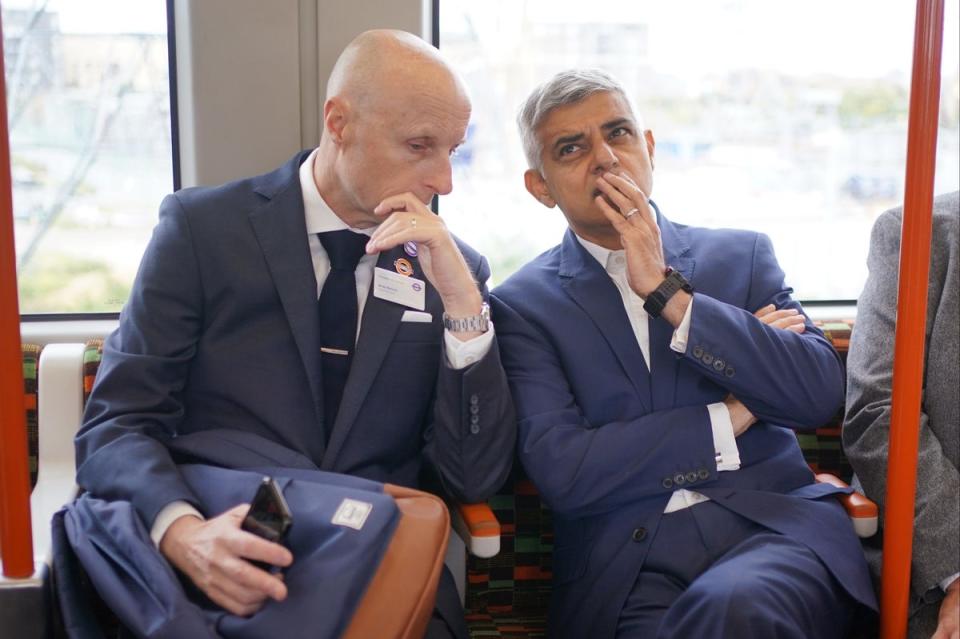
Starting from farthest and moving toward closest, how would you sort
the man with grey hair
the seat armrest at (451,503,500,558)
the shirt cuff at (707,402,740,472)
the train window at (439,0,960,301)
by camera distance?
the train window at (439,0,960,301), the shirt cuff at (707,402,740,472), the man with grey hair, the seat armrest at (451,503,500,558)

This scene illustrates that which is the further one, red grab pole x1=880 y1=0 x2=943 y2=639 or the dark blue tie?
the dark blue tie

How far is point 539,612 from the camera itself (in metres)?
2.74

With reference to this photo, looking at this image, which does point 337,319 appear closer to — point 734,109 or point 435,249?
point 435,249

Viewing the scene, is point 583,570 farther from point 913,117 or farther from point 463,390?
point 913,117

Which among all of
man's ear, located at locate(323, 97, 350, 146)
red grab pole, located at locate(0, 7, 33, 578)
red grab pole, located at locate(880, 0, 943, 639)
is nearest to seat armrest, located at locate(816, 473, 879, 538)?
red grab pole, located at locate(880, 0, 943, 639)

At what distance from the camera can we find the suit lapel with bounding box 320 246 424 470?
226 cm

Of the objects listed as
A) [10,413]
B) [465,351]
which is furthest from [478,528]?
[10,413]

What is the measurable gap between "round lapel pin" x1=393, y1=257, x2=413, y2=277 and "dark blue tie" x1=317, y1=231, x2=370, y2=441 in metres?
0.10

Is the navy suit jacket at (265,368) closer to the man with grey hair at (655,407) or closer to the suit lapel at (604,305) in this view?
the man with grey hair at (655,407)

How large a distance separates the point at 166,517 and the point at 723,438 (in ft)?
3.99

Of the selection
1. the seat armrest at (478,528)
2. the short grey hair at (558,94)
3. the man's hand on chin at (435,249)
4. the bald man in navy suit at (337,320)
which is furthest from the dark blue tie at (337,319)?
the short grey hair at (558,94)

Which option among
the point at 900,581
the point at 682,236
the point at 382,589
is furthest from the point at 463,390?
the point at 900,581

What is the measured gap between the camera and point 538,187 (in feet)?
8.77

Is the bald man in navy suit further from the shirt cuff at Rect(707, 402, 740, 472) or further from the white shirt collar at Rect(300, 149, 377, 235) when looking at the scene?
the shirt cuff at Rect(707, 402, 740, 472)
